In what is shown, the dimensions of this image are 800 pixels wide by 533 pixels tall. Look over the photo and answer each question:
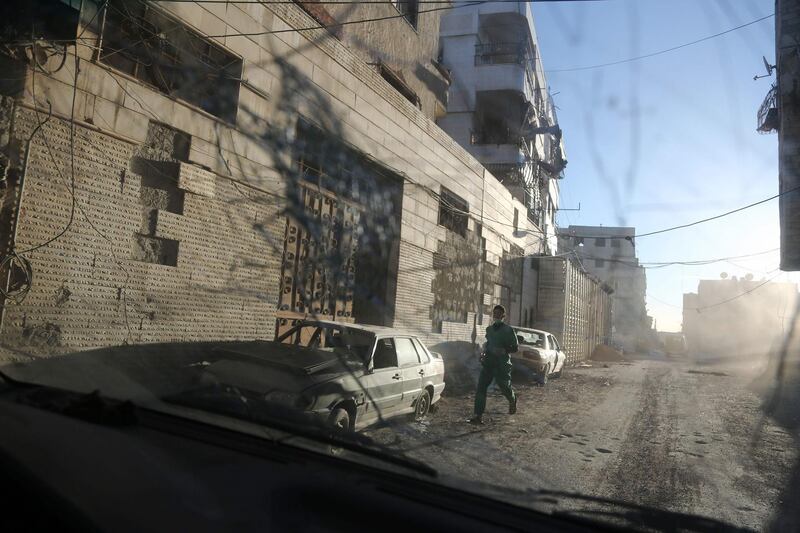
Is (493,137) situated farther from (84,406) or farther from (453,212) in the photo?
(84,406)

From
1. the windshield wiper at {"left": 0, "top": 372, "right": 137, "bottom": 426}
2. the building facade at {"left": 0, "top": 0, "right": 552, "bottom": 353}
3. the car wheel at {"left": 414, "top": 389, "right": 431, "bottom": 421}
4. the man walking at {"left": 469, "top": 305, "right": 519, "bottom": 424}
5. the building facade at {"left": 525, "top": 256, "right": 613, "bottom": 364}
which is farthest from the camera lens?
the building facade at {"left": 525, "top": 256, "right": 613, "bottom": 364}

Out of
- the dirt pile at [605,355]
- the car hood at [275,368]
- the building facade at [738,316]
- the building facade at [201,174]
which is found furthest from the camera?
the dirt pile at [605,355]

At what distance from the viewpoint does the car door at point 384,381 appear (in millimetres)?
5327

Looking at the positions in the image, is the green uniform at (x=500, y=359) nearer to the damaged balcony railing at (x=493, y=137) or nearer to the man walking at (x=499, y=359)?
the man walking at (x=499, y=359)

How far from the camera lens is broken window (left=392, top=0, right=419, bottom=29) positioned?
13047mm

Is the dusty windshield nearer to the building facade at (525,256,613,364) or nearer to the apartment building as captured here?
the apartment building

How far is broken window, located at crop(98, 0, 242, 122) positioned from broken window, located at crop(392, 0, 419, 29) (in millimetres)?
7094

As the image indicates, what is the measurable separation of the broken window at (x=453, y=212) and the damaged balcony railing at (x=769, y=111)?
27.6 feet

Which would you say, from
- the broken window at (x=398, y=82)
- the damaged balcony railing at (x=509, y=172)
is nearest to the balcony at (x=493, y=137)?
the damaged balcony railing at (x=509, y=172)

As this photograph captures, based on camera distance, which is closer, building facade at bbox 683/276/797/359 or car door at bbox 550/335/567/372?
car door at bbox 550/335/567/372

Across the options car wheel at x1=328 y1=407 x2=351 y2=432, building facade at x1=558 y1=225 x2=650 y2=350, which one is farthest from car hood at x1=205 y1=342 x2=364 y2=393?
building facade at x1=558 y1=225 x2=650 y2=350

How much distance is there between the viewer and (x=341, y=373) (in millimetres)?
4723

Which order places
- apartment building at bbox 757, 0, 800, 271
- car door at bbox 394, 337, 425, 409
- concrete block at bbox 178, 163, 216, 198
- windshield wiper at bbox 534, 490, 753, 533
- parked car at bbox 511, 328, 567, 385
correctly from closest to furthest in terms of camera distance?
1. windshield wiper at bbox 534, 490, 753, 533
2. concrete block at bbox 178, 163, 216, 198
3. car door at bbox 394, 337, 425, 409
4. parked car at bbox 511, 328, 567, 385
5. apartment building at bbox 757, 0, 800, 271

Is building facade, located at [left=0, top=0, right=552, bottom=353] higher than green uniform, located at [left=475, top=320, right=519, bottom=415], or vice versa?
building facade, located at [left=0, top=0, right=552, bottom=353]
